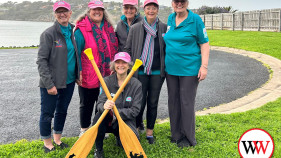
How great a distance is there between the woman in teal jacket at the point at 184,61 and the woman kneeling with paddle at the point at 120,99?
0.58 metres

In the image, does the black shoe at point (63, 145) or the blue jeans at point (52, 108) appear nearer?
the blue jeans at point (52, 108)

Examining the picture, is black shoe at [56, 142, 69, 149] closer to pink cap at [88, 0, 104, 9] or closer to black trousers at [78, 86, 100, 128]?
black trousers at [78, 86, 100, 128]

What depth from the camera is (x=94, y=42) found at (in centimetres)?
369

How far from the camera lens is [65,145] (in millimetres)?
3826

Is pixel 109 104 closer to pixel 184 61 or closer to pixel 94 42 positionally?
pixel 94 42

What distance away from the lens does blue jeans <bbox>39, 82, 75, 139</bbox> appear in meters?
3.45

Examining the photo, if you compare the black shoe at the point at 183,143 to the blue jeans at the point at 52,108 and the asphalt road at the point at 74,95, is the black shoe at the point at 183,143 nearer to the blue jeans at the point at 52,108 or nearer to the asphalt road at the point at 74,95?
the asphalt road at the point at 74,95

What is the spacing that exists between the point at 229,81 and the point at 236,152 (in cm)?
503

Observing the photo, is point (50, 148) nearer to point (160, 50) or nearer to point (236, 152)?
point (160, 50)

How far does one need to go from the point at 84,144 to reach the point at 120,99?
30.1 inches

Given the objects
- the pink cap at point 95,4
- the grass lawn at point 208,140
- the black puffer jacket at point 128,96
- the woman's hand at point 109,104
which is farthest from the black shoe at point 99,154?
the pink cap at point 95,4

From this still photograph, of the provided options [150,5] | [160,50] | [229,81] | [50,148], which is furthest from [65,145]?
[229,81]
